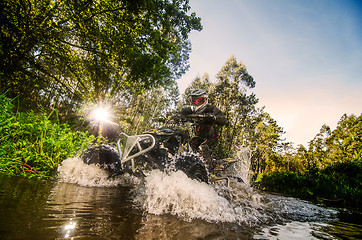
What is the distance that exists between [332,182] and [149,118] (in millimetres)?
28236

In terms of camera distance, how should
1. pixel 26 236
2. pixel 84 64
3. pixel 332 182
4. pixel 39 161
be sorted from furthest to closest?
pixel 84 64
pixel 332 182
pixel 39 161
pixel 26 236

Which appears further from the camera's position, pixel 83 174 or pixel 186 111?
pixel 186 111

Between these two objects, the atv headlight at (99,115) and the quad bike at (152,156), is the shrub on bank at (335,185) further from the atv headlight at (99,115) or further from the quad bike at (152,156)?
the atv headlight at (99,115)

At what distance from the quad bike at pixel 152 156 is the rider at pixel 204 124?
1.10 meters

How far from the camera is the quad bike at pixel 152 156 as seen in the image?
251 centimetres

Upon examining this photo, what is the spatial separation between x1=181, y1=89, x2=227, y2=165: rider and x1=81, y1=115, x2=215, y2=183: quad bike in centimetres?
110

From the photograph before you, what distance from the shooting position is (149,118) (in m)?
31.5

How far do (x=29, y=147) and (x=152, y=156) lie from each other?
2.27 meters

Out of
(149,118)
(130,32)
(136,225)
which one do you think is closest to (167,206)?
(136,225)

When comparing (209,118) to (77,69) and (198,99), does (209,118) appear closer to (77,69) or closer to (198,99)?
(198,99)

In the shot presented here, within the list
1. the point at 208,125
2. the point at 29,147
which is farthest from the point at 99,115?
the point at 208,125

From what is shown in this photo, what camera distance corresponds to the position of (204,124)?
4.57 m

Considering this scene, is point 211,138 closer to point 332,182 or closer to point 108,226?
point 108,226

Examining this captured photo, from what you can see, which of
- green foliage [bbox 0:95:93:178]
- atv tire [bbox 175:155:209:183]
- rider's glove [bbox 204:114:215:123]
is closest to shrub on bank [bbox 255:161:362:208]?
rider's glove [bbox 204:114:215:123]
